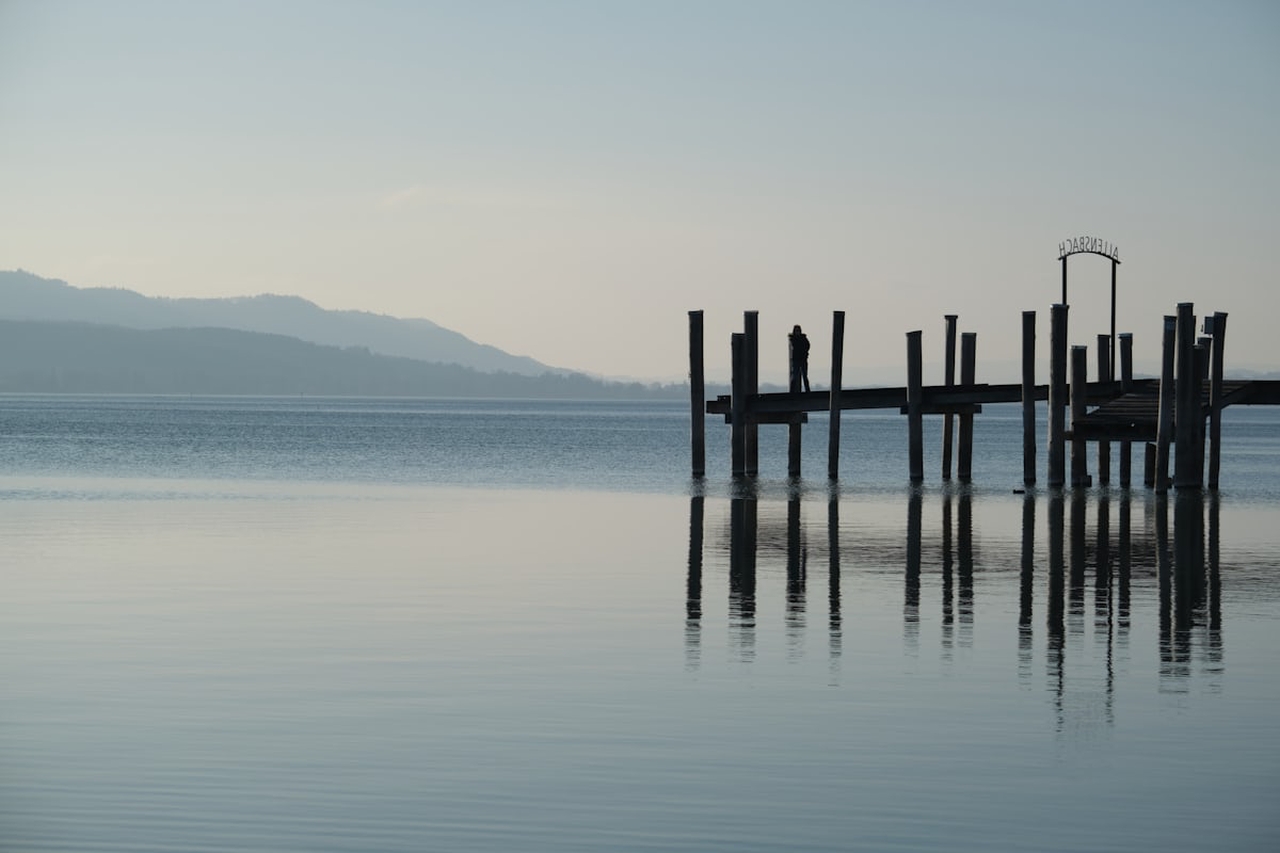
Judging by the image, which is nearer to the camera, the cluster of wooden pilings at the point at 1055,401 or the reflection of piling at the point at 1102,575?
the reflection of piling at the point at 1102,575

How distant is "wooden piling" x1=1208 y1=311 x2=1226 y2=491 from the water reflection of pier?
210cm

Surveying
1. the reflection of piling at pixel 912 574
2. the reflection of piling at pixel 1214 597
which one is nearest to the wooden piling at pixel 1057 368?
the reflection of piling at pixel 912 574

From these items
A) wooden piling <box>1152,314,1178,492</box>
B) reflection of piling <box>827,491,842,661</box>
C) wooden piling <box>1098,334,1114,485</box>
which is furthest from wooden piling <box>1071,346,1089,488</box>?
reflection of piling <box>827,491,842,661</box>

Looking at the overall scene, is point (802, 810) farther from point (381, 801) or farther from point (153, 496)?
point (153, 496)

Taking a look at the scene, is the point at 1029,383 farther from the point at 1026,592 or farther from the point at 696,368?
the point at 1026,592

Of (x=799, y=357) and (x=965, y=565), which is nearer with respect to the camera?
(x=965, y=565)

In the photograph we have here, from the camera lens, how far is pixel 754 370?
38625 millimetres

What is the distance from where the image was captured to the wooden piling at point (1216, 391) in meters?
33.4

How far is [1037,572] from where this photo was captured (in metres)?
19.7

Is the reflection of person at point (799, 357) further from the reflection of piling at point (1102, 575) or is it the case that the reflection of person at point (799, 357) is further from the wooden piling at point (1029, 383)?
the reflection of piling at point (1102, 575)

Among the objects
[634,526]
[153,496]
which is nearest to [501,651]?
[634,526]

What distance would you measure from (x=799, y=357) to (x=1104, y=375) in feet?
21.5

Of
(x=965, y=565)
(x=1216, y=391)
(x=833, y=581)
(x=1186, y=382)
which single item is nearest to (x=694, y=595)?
(x=833, y=581)

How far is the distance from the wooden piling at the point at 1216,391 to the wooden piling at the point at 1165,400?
1.44 m
